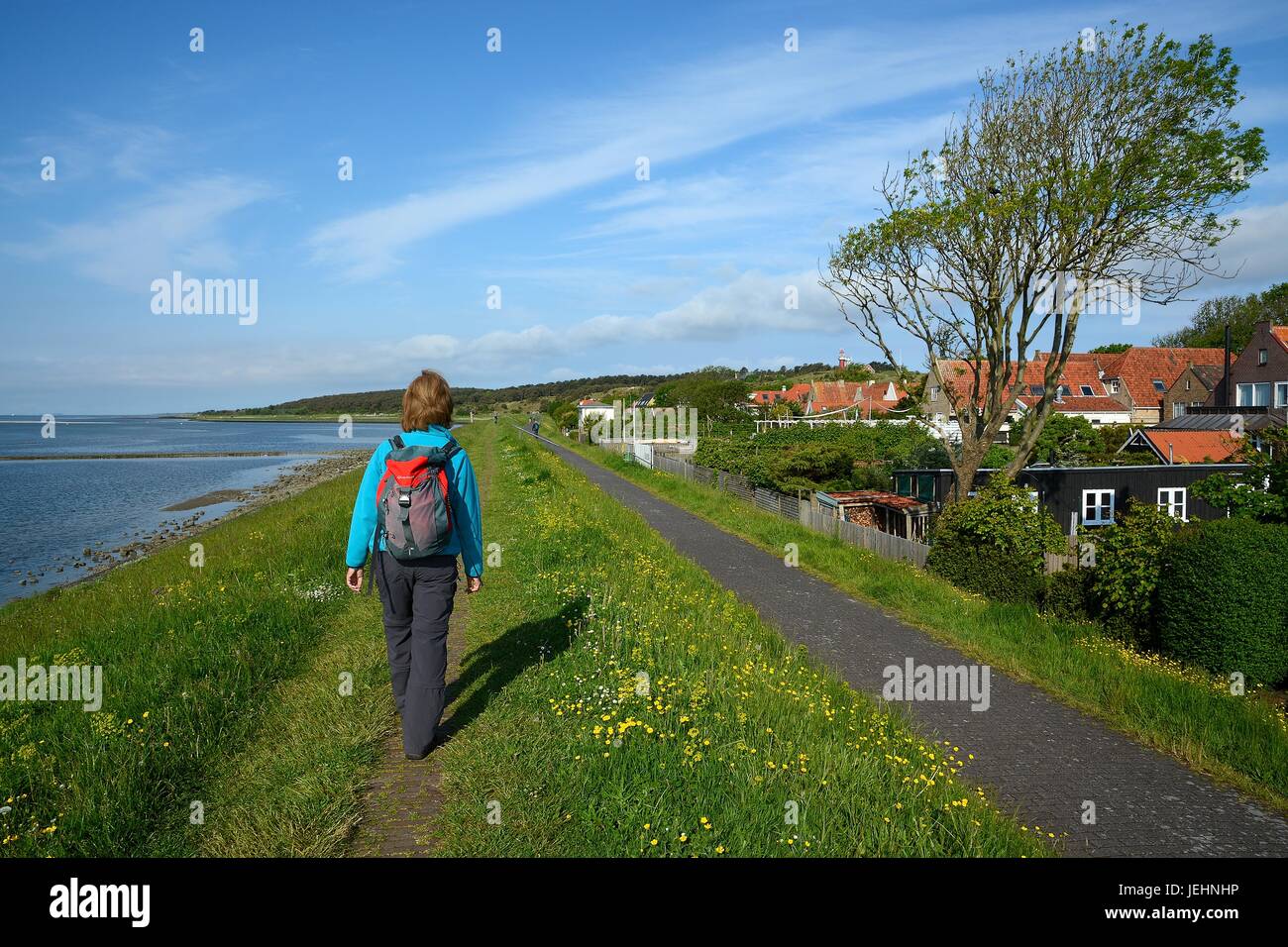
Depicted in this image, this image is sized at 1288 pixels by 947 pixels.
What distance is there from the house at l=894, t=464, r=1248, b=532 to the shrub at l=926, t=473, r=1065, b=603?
812cm

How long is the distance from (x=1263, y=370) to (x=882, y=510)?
38.5m

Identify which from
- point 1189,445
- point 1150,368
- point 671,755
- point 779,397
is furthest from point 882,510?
point 779,397

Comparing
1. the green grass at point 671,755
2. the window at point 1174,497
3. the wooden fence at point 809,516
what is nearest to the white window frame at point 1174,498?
the window at point 1174,497

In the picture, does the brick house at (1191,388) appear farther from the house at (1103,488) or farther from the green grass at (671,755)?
the green grass at (671,755)

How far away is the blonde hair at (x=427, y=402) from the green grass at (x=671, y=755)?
2.03 meters

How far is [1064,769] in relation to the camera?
6.11 metres

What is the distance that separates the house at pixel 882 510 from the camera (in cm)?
2277

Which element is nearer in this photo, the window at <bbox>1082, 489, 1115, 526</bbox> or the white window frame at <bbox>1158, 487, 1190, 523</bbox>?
the window at <bbox>1082, 489, 1115, 526</bbox>

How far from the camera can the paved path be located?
16.5ft
